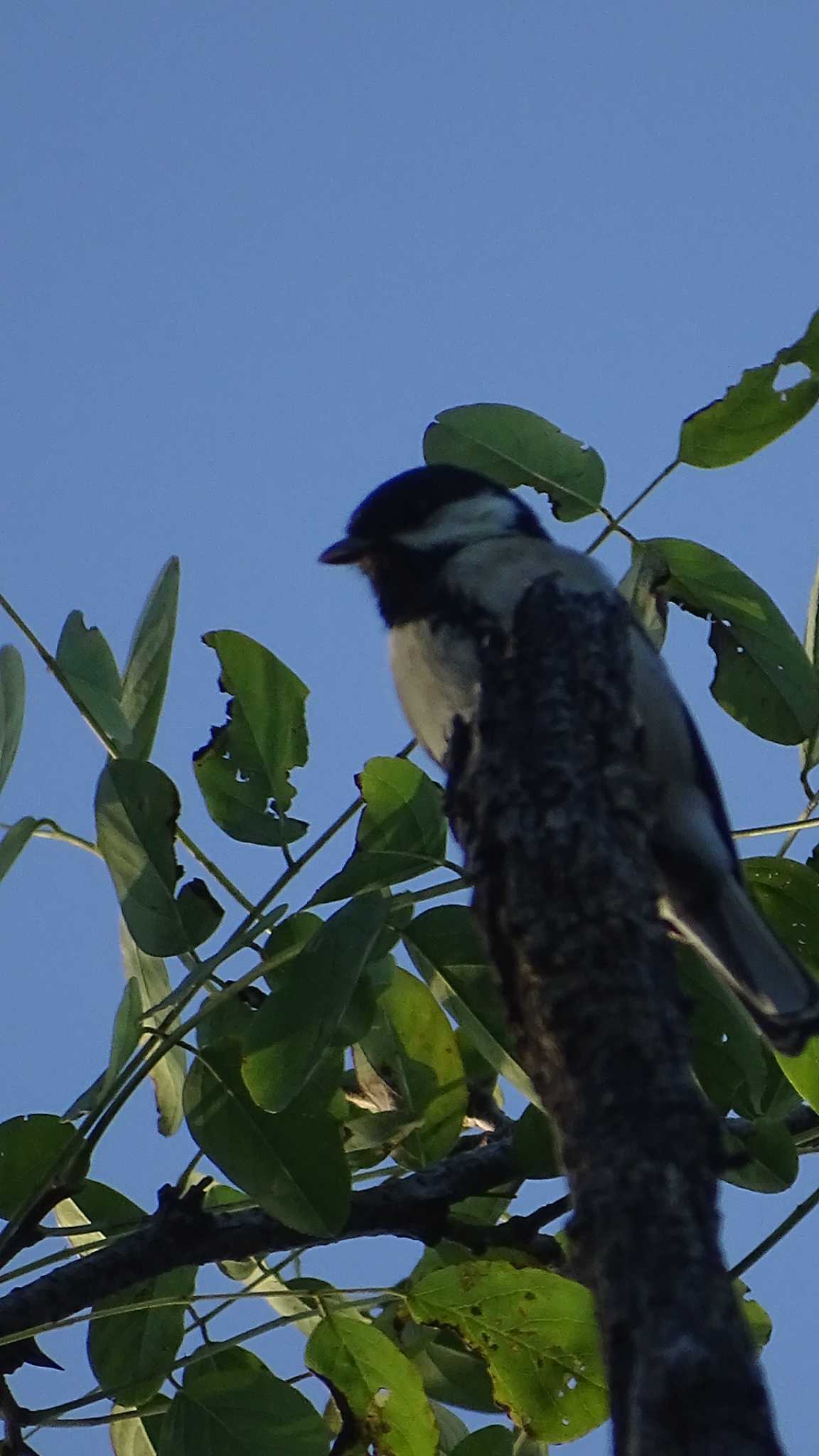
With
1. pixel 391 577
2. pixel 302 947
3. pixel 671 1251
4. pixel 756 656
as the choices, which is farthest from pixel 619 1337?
pixel 391 577

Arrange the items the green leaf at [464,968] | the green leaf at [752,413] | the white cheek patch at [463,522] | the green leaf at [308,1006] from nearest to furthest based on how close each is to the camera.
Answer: the green leaf at [308,1006], the green leaf at [464,968], the green leaf at [752,413], the white cheek patch at [463,522]

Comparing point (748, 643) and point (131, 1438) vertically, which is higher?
point (748, 643)

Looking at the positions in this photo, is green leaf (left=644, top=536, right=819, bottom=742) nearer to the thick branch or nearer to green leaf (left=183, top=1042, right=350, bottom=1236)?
the thick branch

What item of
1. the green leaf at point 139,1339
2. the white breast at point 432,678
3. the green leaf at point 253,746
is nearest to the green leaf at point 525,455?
the white breast at point 432,678

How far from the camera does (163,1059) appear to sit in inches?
58.3

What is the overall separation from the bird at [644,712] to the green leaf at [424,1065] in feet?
0.81

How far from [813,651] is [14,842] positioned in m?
0.88

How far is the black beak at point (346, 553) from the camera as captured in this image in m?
2.15

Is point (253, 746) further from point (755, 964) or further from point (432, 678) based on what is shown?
point (755, 964)

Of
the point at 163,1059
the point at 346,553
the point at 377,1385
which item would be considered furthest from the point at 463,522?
the point at 377,1385

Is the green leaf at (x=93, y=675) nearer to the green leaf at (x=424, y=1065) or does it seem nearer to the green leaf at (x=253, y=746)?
the green leaf at (x=253, y=746)

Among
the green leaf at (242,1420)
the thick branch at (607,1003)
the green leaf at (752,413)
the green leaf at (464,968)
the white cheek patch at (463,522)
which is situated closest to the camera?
the thick branch at (607,1003)

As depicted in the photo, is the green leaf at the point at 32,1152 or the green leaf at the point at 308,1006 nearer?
the green leaf at the point at 308,1006

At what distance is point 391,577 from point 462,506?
0.16m
